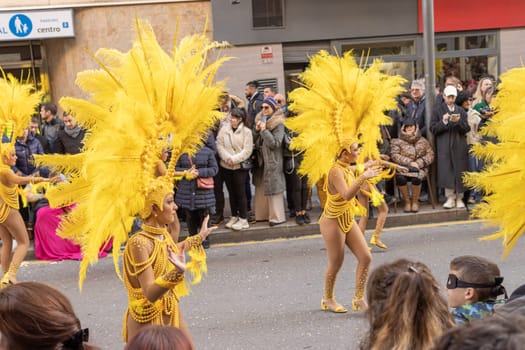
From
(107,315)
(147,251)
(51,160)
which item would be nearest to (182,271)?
(147,251)

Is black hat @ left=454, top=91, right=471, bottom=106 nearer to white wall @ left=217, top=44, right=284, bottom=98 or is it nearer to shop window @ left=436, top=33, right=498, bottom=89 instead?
shop window @ left=436, top=33, right=498, bottom=89

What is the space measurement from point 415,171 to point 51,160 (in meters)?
6.66

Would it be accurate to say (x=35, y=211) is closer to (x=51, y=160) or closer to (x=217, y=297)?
A: (x=217, y=297)

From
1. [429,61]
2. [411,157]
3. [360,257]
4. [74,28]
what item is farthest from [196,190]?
[74,28]

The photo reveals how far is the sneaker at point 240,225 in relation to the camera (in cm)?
989

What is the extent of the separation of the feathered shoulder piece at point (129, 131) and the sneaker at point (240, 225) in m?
5.10

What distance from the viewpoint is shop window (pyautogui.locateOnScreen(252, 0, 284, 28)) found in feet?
49.3

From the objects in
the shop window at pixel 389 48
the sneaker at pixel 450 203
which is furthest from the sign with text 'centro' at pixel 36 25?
the sneaker at pixel 450 203

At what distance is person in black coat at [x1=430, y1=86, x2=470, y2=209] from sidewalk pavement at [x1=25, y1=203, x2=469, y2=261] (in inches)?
7.6

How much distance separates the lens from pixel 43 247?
9.34 meters

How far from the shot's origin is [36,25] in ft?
47.3

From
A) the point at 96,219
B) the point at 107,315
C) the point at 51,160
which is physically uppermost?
the point at 51,160

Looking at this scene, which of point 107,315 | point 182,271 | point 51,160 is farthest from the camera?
point 107,315

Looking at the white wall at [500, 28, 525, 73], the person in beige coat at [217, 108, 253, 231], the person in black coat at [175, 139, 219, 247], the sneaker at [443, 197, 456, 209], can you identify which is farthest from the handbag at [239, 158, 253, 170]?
the white wall at [500, 28, 525, 73]
